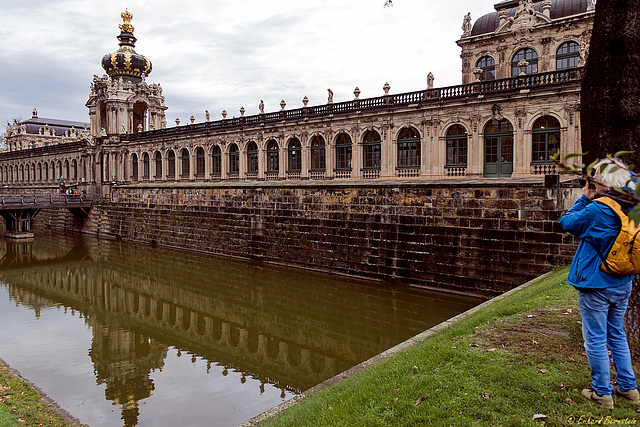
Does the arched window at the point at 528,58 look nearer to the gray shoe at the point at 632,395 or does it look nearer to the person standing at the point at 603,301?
the person standing at the point at 603,301

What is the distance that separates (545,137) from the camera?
2070cm

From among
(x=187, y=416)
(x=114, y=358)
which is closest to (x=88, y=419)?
(x=187, y=416)

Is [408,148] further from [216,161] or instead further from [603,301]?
[603,301]

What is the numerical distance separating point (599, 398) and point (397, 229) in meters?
14.0

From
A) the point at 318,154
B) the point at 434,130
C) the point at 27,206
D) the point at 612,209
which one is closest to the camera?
the point at 612,209

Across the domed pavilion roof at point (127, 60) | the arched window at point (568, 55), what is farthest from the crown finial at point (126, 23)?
the arched window at point (568, 55)

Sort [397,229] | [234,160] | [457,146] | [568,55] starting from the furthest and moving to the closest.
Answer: [234,160]
[568,55]
[457,146]
[397,229]

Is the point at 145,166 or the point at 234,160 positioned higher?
the point at 145,166

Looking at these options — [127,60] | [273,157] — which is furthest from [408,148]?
[127,60]

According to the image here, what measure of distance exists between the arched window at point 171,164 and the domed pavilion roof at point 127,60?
13920 mm

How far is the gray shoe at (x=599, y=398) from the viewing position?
4367mm

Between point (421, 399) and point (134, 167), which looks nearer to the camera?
point (421, 399)

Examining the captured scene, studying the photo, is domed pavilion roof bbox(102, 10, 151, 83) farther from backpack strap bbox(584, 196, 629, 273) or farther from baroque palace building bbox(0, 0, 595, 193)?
backpack strap bbox(584, 196, 629, 273)

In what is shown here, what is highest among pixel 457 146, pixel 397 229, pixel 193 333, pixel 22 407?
pixel 457 146
